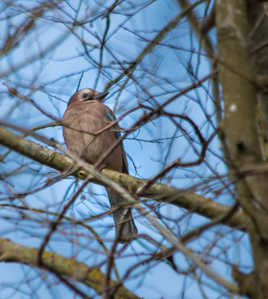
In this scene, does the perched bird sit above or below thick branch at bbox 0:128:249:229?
above

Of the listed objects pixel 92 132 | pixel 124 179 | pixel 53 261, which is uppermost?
pixel 92 132

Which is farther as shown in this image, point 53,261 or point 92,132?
point 92,132

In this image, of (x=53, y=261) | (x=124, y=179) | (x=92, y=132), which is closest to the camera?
(x=53, y=261)

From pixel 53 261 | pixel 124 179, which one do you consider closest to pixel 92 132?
pixel 124 179

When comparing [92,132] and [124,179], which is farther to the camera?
[92,132]

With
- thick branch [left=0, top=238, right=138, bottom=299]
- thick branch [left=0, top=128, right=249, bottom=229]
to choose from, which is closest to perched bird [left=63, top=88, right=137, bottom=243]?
thick branch [left=0, top=128, right=249, bottom=229]

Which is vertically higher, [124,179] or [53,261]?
[124,179]

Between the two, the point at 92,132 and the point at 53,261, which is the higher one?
the point at 92,132

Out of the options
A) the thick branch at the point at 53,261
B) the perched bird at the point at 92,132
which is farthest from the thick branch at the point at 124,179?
the perched bird at the point at 92,132

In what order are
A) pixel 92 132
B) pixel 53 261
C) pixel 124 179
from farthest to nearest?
pixel 92 132, pixel 124 179, pixel 53 261

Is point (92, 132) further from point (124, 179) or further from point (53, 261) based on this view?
point (53, 261)

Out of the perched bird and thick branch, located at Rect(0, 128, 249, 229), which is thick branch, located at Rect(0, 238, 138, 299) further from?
the perched bird

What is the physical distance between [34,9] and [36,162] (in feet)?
4.50

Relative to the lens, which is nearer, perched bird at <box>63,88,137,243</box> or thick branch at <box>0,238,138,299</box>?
thick branch at <box>0,238,138,299</box>
